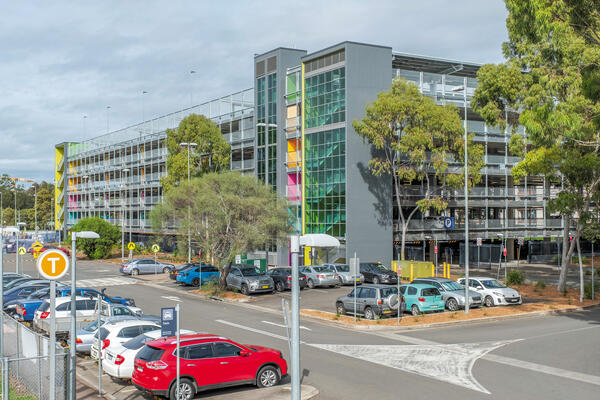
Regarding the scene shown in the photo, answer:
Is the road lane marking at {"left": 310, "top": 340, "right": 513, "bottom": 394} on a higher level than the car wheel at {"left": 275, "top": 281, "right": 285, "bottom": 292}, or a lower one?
higher

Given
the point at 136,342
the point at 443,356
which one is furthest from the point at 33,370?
the point at 443,356

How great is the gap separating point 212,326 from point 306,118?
29637mm

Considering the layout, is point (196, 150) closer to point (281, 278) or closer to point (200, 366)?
point (281, 278)

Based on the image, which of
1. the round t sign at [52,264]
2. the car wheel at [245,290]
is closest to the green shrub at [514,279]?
the car wheel at [245,290]

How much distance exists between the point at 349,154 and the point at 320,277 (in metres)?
12.6

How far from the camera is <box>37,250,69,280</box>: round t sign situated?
993cm

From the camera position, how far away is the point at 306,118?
51219 mm

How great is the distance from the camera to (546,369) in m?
16.8

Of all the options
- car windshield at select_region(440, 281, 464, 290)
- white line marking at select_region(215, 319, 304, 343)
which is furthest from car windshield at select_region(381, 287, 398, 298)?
white line marking at select_region(215, 319, 304, 343)

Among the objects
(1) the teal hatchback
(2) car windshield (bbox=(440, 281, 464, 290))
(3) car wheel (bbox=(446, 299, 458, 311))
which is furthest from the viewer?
(2) car windshield (bbox=(440, 281, 464, 290))

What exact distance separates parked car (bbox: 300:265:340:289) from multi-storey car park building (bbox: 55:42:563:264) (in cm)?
327

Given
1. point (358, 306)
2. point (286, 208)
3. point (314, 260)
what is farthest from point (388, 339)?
point (314, 260)

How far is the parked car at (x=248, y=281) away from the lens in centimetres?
3516

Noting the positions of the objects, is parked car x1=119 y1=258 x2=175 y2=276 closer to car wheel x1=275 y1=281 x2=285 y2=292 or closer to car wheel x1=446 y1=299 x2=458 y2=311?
car wheel x1=275 y1=281 x2=285 y2=292
